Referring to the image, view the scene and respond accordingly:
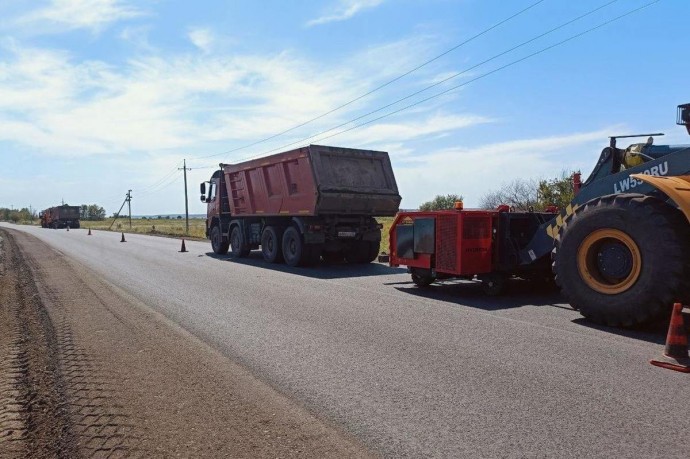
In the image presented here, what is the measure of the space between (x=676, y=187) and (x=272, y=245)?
36.9 ft

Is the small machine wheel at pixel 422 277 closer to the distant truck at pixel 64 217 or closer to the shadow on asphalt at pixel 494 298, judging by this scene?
the shadow on asphalt at pixel 494 298

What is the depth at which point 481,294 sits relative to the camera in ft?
29.8

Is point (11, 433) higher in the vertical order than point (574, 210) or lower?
lower

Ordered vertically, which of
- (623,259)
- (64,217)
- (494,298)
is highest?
(64,217)

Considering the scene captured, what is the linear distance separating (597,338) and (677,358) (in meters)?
1.05

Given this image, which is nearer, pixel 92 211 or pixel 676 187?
pixel 676 187

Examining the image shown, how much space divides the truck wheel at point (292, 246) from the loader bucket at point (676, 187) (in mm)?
9100

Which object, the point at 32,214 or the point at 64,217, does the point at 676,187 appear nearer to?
the point at 64,217

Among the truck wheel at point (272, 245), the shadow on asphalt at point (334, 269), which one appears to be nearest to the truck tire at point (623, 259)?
the shadow on asphalt at point (334, 269)

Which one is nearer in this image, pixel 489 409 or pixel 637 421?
pixel 637 421

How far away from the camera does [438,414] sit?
3.75 meters

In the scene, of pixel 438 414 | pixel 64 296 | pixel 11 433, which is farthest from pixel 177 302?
pixel 438 414

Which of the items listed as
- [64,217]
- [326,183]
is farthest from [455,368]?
[64,217]

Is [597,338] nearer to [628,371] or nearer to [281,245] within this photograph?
[628,371]
